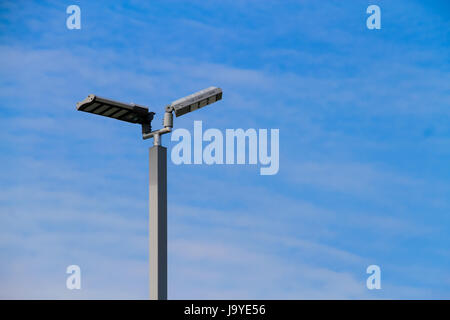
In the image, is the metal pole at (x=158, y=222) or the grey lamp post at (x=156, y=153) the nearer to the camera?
the metal pole at (x=158, y=222)

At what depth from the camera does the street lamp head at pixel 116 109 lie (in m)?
20.0

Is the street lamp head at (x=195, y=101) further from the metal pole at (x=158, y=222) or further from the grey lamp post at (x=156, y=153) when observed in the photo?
the metal pole at (x=158, y=222)

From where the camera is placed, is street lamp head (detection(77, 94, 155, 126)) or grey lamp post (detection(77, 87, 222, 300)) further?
street lamp head (detection(77, 94, 155, 126))

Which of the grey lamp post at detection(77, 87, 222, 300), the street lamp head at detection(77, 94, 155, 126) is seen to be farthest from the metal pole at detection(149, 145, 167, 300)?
the street lamp head at detection(77, 94, 155, 126)

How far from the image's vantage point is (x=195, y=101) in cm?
2058

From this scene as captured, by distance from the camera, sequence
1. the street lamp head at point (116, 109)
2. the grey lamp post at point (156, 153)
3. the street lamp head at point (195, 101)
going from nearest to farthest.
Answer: the grey lamp post at point (156, 153)
the street lamp head at point (116, 109)
the street lamp head at point (195, 101)

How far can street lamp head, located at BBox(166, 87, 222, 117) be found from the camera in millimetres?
20500

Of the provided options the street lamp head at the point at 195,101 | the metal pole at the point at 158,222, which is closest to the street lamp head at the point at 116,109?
the street lamp head at the point at 195,101

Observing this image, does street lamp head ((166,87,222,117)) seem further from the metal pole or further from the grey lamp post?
the metal pole

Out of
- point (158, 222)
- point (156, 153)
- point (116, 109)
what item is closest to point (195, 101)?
point (156, 153)

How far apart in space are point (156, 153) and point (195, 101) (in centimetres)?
149
